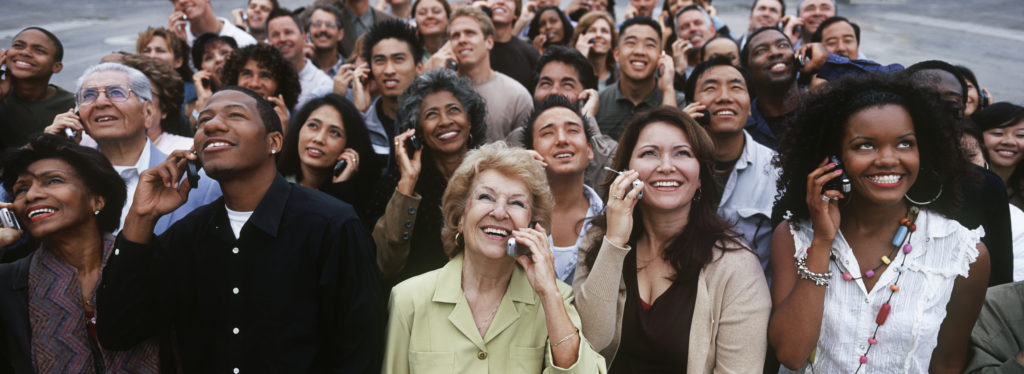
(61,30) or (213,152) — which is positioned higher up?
(61,30)

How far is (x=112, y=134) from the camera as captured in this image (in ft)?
12.6

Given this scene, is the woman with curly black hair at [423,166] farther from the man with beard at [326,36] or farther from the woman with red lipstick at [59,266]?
the man with beard at [326,36]

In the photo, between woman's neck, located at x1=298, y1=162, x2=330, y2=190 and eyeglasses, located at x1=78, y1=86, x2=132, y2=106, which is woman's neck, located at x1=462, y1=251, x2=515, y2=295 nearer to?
woman's neck, located at x1=298, y1=162, x2=330, y2=190

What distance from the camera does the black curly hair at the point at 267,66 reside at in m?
5.25

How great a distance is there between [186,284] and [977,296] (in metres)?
3.28

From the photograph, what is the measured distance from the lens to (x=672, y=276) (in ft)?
9.20

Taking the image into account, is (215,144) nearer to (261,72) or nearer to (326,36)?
(261,72)

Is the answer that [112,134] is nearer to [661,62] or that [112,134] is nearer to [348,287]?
[348,287]

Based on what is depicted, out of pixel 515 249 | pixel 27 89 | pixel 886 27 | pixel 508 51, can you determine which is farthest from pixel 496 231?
pixel 886 27

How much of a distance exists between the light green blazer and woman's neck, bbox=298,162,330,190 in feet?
5.50

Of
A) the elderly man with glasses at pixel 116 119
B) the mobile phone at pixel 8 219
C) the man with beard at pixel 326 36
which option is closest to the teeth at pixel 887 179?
the elderly man with glasses at pixel 116 119

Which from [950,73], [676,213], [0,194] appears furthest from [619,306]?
[0,194]

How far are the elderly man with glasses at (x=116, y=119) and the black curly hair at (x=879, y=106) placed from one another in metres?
3.14

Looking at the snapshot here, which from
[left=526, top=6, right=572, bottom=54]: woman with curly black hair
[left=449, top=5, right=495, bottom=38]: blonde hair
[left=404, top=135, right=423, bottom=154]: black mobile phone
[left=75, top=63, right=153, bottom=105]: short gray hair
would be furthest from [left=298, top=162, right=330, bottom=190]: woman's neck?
[left=526, top=6, right=572, bottom=54]: woman with curly black hair
